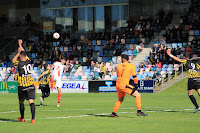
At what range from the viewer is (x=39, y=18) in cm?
5106

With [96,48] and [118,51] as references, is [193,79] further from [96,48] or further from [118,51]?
[96,48]

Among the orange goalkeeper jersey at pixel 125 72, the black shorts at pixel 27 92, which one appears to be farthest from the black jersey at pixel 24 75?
the orange goalkeeper jersey at pixel 125 72

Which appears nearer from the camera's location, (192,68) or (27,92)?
(27,92)

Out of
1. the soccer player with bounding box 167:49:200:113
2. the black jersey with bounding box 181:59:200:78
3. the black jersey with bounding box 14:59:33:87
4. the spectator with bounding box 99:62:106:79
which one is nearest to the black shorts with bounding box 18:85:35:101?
the black jersey with bounding box 14:59:33:87

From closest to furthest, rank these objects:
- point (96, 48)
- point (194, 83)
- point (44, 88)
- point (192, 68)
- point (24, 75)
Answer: point (24, 75) < point (194, 83) < point (192, 68) < point (44, 88) < point (96, 48)

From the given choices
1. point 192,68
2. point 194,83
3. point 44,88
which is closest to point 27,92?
point 194,83

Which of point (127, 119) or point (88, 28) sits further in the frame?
point (88, 28)

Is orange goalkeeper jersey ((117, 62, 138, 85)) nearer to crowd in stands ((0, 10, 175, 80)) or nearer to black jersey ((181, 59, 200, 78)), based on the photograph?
black jersey ((181, 59, 200, 78))

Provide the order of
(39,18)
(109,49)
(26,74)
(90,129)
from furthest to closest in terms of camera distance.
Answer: (39,18), (109,49), (26,74), (90,129)

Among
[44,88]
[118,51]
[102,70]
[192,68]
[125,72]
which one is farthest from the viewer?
[118,51]

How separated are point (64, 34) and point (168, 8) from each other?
11.3m

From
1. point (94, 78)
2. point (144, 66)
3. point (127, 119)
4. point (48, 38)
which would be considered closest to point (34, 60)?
point (48, 38)

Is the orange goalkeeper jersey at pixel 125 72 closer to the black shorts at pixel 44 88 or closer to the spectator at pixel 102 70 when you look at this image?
the black shorts at pixel 44 88

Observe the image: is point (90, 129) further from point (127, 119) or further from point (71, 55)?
point (71, 55)
